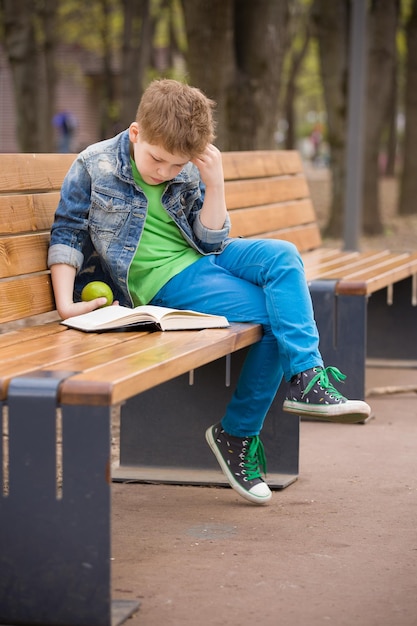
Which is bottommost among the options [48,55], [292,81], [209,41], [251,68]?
[251,68]

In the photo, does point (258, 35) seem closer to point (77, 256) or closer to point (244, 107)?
point (244, 107)

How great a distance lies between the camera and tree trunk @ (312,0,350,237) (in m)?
14.5

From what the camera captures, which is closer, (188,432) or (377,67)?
(188,432)

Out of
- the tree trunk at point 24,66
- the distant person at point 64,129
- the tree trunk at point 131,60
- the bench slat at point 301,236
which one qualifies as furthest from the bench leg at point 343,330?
the distant person at point 64,129

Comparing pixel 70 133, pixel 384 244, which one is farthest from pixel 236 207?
pixel 70 133

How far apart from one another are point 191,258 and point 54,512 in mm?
1496

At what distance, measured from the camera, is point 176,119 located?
12.6 ft

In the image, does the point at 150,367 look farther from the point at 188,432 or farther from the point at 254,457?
the point at 188,432

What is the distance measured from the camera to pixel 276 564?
3.65 meters

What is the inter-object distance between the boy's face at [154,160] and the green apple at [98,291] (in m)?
0.41

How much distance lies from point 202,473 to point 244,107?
6.30 metres

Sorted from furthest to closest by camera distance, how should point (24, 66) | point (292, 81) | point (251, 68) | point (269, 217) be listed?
1. point (292, 81)
2. point (24, 66)
3. point (251, 68)
4. point (269, 217)

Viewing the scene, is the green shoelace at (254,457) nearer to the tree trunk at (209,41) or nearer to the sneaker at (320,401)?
the sneaker at (320,401)

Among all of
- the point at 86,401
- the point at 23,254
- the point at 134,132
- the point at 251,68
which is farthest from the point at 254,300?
the point at 251,68
